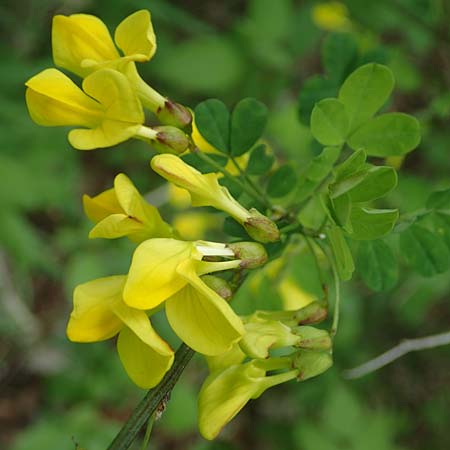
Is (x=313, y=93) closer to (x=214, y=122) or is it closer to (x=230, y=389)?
(x=214, y=122)

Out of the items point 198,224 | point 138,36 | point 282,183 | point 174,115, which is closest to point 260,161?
point 282,183

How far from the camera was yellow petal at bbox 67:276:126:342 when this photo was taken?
3.05 ft

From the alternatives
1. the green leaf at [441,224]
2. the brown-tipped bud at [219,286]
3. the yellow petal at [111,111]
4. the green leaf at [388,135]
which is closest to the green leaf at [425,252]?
the green leaf at [441,224]

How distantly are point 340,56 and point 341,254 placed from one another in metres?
0.58

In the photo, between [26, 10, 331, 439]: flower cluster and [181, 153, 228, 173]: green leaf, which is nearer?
[26, 10, 331, 439]: flower cluster

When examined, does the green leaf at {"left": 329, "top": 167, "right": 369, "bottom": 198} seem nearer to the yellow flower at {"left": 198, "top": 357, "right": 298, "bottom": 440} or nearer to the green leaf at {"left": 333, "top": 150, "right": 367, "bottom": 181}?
the green leaf at {"left": 333, "top": 150, "right": 367, "bottom": 181}

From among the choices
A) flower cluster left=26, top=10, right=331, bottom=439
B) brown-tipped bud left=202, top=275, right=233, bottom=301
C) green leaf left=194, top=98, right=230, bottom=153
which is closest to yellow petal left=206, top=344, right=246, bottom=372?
flower cluster left=26, top=10, right=331, bottom=439

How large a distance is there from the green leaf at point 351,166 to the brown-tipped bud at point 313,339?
199 mm

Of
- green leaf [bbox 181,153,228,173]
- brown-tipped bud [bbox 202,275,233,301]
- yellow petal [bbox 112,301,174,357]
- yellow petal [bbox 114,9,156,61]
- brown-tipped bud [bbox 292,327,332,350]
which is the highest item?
yellow petal [bbox 114,9,156,61]

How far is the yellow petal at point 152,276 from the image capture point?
0.84m

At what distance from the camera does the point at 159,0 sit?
317cm

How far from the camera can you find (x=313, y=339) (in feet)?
3.16

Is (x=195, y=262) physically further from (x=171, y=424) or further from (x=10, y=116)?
(x=10, y=116)

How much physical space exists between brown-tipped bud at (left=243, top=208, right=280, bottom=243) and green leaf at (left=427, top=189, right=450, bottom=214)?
11.9 inches
